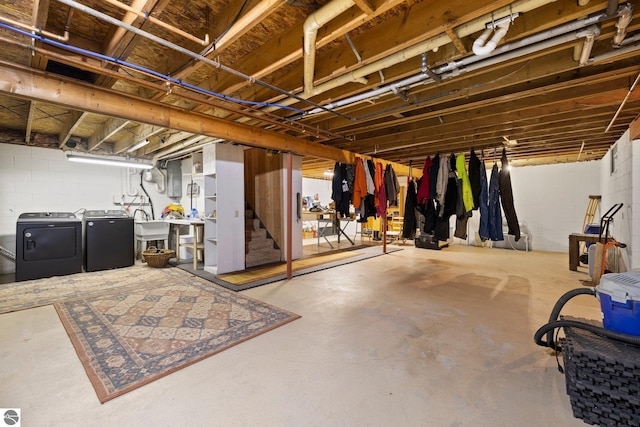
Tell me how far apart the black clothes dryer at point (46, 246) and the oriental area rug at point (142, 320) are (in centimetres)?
23

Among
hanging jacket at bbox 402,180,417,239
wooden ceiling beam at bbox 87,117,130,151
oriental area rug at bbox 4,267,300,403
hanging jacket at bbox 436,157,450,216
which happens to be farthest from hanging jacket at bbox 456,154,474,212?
wooden ceiling beam at bbox 87,117,130,151

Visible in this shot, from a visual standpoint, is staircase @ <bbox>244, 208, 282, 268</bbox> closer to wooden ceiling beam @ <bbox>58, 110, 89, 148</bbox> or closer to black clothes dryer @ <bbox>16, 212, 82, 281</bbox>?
black clothes dryer @ <bbox>16, 212, 82, 281</bbox>

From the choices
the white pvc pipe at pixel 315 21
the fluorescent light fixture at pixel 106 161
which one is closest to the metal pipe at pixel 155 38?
the white pvc pipe at pixel 315 21

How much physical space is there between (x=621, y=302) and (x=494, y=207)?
7.46ft

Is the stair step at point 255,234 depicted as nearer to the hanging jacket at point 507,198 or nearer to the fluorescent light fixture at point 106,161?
the fluorescent light fixture at point 106,161

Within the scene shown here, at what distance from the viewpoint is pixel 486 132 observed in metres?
4.58

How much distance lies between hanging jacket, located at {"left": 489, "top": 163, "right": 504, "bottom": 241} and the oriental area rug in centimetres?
282

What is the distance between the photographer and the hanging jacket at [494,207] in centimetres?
359

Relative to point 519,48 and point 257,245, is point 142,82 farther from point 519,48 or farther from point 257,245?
point 257,245

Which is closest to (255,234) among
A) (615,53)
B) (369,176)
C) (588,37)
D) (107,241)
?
(369,176)

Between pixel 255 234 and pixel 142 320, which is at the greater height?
pixel 255 234

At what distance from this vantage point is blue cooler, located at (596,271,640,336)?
152 cm

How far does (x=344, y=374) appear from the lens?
6.42 feet

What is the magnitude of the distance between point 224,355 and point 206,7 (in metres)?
2.72
